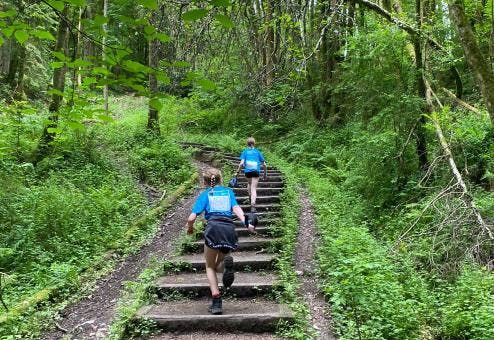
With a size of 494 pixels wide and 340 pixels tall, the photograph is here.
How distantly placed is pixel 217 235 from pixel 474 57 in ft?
15.4

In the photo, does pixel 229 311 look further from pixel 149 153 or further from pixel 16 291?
pixel 149 153

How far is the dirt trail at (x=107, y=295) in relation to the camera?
5.92m

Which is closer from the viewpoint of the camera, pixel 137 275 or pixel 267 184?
pixel 137 275

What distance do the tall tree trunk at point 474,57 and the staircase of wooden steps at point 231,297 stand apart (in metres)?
4.28

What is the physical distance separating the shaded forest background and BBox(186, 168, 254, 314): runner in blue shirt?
1.51 metres

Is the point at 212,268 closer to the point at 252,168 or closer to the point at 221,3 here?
the point at 221,3

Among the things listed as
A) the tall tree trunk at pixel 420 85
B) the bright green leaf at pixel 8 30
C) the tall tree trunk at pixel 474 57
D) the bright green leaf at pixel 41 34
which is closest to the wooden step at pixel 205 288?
the tall tree trunk at pixel 474 57

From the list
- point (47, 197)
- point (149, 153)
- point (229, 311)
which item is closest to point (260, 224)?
point (229, 311)

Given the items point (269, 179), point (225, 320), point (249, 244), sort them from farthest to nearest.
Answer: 1. point (269, 179)
2. point (249, 244)
3. point (225, 320)

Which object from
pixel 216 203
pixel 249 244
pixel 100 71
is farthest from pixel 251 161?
pixel 100 71

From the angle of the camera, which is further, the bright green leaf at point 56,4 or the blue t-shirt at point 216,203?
the blue t-shirt at point 216,203

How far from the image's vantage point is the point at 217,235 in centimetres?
607

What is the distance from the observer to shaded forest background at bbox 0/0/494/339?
150 inches

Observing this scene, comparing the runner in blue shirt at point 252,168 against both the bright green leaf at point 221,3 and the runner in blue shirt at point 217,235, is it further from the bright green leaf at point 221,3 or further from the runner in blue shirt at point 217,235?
the bright green leaf at point 221,3
